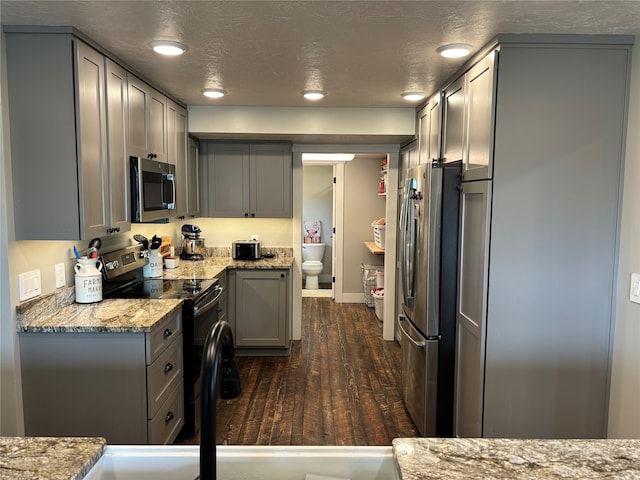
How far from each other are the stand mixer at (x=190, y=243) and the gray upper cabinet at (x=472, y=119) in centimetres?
257

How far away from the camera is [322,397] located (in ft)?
11.7

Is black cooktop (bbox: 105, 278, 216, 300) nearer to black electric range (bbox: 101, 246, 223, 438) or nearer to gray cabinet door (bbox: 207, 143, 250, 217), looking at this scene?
black electric range (bbox: 101, 246, 223, 438)

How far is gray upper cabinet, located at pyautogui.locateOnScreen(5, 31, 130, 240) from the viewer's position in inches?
84.2

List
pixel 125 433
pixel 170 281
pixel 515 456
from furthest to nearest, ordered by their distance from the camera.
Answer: pixel 170 281, pixel 125 433, pixel 515 456

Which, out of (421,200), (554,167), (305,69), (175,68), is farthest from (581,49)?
(175,68)

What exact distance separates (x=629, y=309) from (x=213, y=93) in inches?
115

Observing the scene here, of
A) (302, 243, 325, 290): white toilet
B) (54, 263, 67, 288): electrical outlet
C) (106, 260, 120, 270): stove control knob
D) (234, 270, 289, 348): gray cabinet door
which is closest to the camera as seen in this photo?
(54, 263, 67, 288): electrical outlet

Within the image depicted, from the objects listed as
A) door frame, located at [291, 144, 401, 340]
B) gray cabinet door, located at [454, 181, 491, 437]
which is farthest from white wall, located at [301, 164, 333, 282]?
gray cabinet door, located at [454, 181, 491, 437]

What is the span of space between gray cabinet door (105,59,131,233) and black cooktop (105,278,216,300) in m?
0.48

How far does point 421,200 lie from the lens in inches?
112

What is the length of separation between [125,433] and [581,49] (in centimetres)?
286

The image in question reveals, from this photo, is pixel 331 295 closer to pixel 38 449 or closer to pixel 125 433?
pixel 125 433

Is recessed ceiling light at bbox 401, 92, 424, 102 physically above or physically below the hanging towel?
above

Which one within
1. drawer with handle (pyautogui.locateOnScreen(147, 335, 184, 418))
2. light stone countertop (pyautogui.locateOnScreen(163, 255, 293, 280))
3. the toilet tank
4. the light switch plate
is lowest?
drawer with handle (pyautogui.locateOnScreen(147, 335, 184, 418))
